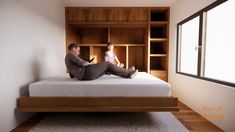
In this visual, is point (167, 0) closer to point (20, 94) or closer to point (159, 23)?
point (159, 23)

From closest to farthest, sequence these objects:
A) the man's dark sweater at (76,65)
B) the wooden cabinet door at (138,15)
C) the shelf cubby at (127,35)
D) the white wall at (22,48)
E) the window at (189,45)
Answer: the white wall at (22,48), the man's dark sweater at (76,65), the window at (189,45), the wooden cabinet door at (138,15), the shelf cubby at (127,35)

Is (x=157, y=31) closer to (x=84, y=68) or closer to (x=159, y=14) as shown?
(x=159, y=14)

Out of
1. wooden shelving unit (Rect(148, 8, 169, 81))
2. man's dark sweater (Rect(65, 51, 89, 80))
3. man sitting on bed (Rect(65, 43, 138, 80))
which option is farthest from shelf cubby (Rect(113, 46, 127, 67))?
man's dark sweater (Rect(65, 51, 89, 80))

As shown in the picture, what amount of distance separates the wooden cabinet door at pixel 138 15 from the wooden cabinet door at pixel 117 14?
116 millimetres

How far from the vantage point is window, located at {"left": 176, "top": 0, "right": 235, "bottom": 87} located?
1.82 m

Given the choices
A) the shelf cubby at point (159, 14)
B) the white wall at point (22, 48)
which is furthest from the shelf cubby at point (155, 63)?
the white wall at point (22, 48)

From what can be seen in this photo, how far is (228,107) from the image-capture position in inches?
67.5

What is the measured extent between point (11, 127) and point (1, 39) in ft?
3.42

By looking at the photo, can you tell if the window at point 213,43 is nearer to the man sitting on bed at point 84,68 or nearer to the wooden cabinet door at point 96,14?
the man sitting on bed at point 84,68

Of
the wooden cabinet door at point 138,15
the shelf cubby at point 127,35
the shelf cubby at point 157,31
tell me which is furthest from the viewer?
the shelf cubby at point 127,35

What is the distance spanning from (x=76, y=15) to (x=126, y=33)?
1351 mm

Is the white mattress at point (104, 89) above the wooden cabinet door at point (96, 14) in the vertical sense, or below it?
below

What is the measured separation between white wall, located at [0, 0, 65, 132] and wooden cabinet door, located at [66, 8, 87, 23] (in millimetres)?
597

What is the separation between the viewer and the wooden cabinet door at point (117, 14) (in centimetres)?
346
